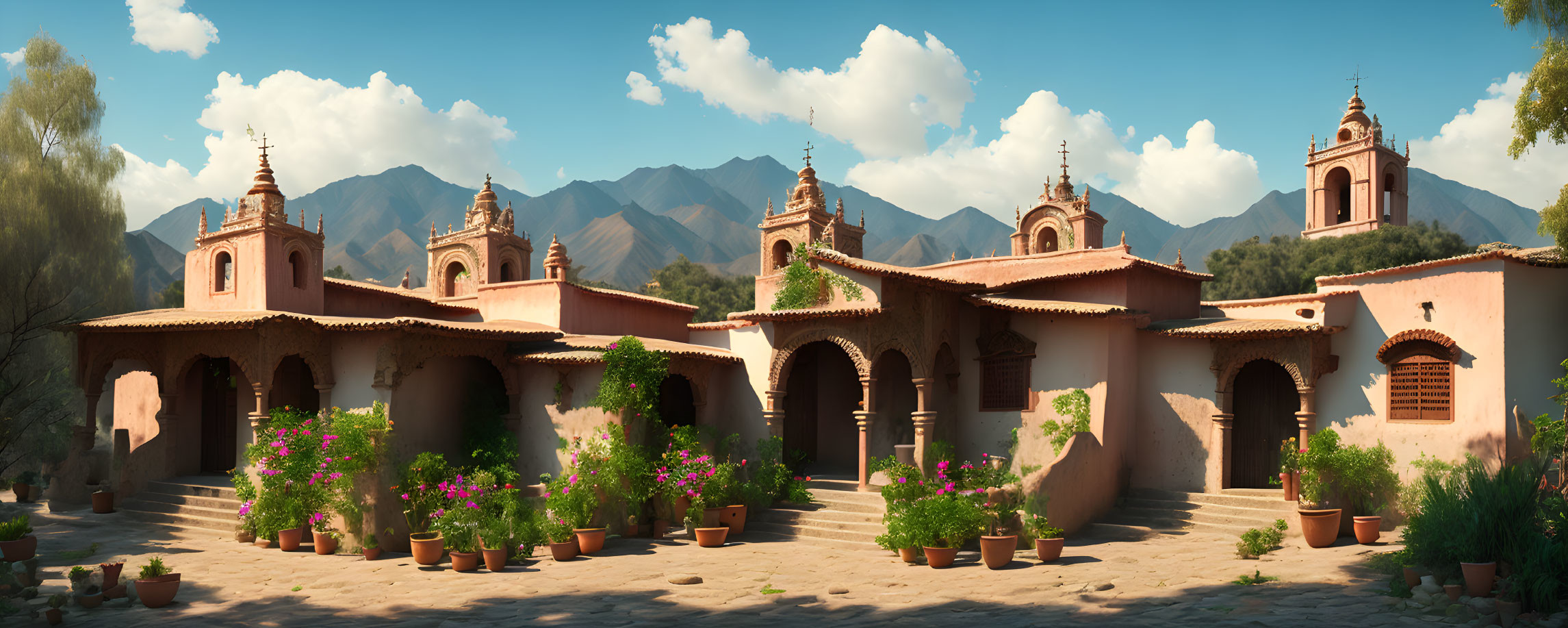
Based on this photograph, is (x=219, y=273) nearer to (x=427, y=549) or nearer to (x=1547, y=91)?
(x=427, y=549)

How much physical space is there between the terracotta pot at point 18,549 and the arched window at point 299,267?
8.10 metres

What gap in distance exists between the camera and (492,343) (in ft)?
55.7

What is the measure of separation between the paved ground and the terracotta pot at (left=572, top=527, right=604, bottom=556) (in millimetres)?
222

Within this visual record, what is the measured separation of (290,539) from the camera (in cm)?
1457

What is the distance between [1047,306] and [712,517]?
654cm

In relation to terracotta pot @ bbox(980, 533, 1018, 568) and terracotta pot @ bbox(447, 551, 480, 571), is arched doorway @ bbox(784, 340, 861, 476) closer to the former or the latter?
terracotta pot @ bbox(980, 533, 1018, 568)

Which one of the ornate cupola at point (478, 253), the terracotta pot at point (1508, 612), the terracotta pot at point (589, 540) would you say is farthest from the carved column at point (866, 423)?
the ornate cupola at point (478, 253)

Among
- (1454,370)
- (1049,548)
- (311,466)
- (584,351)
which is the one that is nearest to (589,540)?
(584,351)

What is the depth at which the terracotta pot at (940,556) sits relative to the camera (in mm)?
12891

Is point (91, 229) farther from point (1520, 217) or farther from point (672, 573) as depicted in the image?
point (1520, 217)

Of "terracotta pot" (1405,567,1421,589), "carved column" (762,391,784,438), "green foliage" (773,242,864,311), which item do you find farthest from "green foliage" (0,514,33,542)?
"terracotta pot" (1405,567,1421,589)

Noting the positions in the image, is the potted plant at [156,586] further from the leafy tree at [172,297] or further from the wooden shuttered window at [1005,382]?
the leafy tree at [172,297]

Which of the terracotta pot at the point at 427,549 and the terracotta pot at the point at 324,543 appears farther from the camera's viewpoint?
the terracotta pot at the point at 324,543

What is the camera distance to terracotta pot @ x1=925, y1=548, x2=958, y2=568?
12891mm
